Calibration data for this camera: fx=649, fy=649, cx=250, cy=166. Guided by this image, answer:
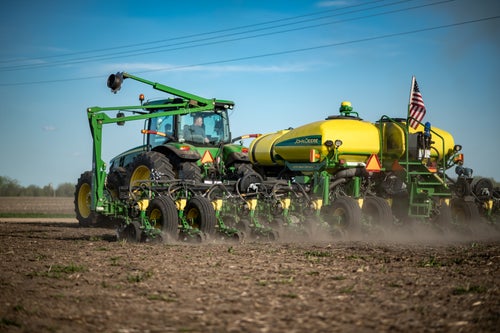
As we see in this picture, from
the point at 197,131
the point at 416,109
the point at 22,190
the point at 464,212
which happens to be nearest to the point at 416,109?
the point at 416,109

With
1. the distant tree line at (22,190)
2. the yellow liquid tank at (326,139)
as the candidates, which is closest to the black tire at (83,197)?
the yellow liquid tank at (326,139)

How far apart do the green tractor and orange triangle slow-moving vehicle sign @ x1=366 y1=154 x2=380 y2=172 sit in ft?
8.50

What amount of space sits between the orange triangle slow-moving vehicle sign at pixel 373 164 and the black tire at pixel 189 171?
12.7 feet

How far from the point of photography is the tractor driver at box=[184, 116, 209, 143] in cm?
1653

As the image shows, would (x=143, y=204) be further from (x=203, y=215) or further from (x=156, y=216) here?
(x=203, y=215)

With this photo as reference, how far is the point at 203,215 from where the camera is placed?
12.3 m

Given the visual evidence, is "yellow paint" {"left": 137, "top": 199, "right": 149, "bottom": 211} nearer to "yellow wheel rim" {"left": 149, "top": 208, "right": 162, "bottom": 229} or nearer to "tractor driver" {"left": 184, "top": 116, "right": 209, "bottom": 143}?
"yellow wheel rim" {"left": 149, "top": 208, "right": 162, "bottom": 229}

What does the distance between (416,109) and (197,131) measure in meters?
5.47

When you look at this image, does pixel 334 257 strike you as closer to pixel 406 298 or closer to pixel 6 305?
pixel 406 298

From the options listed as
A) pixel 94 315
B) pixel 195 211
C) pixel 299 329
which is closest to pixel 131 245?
pixel 195 211

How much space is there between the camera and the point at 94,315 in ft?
19.3

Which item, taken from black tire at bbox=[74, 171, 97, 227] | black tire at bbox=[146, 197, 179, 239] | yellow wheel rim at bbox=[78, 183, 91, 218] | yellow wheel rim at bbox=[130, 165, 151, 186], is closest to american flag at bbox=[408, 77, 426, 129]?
black tire at bbox=[146, 197, 179, 239]

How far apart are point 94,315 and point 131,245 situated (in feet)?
20.1

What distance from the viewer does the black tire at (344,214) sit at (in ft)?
42.5
